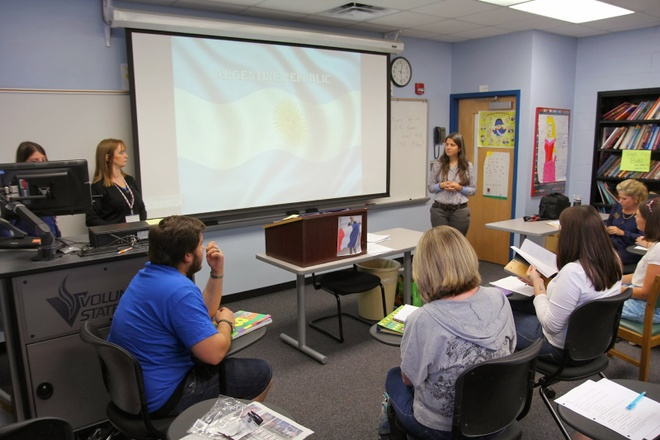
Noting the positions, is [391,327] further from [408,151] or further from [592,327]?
[408,151]

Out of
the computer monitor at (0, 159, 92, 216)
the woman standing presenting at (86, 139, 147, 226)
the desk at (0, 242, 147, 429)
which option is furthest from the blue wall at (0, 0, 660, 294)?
the desk at (0, 242, 147, 429)

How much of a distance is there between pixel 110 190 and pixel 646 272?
11.1 feet

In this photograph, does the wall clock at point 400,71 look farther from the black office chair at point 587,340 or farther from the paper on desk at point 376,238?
the black office chair at point 587,340

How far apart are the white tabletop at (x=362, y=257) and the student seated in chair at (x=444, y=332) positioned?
4.73 ft

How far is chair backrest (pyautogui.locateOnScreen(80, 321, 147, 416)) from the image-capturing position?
1707 mm

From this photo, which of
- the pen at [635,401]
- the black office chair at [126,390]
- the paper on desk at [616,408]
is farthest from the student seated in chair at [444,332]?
the black office chair at [126,390]

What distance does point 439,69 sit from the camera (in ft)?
19.3

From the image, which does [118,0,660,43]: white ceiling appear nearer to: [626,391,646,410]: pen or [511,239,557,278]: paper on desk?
[511,239,557,278]: paper on desk

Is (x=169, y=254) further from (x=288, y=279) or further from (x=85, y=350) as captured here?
(x=288, y=279)

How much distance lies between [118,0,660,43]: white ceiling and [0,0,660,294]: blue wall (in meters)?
0.15

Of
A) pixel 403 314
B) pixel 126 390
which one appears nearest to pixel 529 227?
pixel 403 314

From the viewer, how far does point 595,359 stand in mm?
2367

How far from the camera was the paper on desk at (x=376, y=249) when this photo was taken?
3.46 meters

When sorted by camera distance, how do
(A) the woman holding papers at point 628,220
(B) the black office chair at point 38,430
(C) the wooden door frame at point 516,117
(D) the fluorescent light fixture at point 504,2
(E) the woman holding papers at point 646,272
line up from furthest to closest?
1. (C) the wooden door frame at point 516,117
2. (D) the fluorescent light fixture at point 504,2
3. (A) the woman holding papers at point 628,220
4. (E) the woman holding papers at point 646,272
5. (B) the black office chair at point 38,430
